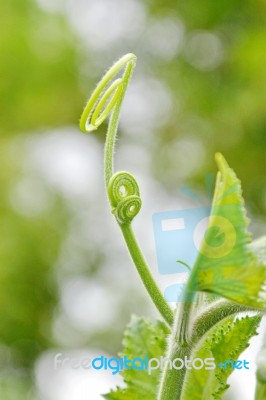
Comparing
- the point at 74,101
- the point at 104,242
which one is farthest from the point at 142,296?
the point at 74,101

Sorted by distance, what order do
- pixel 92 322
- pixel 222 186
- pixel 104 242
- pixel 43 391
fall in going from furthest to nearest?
pixel 104 242 < pixel 92 322 < pixel 43 391 < pixel 222 186

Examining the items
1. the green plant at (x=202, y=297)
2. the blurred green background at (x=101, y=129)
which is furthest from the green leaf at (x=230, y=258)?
the blurred green background at (x=101, y=129)

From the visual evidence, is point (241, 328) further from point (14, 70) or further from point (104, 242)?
point (14, 70)

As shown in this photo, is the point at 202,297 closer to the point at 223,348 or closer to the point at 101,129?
the point at 223,348

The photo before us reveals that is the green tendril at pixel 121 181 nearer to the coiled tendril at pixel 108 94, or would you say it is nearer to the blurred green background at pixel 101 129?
the coiled tendril at pixel 108 94

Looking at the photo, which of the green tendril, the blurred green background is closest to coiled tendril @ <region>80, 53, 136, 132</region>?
the green tendril

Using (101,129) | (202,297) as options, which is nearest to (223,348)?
(202,297)
